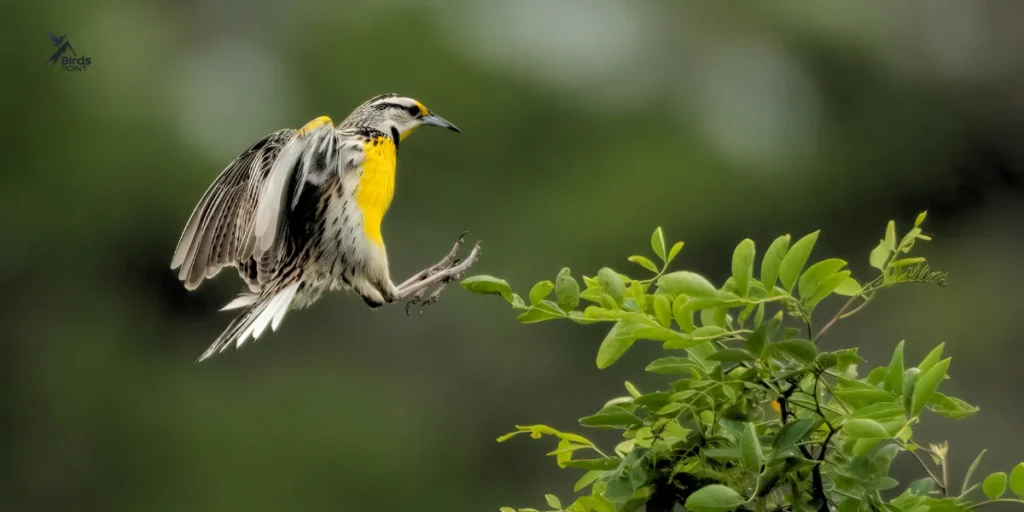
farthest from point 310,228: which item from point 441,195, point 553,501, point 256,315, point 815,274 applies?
point 441,195

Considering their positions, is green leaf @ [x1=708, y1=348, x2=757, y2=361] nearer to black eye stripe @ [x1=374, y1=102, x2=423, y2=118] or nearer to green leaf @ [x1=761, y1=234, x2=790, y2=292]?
green leaf @ [x1=761, y1=234, x2=790, y2=292]

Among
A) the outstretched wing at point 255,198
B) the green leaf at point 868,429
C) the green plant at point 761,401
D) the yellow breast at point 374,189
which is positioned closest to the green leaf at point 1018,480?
the green plant at point 761,401

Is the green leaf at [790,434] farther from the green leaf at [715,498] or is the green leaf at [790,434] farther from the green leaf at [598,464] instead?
the green leaf at [598,464]

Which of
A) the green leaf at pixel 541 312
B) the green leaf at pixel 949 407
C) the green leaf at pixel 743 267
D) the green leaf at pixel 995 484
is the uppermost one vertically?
the green leaf at pixel 743 267

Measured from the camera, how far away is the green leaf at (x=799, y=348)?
29.9 inches

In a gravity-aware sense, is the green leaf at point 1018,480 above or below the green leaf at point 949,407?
below

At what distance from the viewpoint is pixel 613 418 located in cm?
88

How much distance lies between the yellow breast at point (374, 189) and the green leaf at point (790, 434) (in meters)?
1.04

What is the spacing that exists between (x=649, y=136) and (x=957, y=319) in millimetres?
2101

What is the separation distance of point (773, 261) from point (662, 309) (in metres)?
0.08

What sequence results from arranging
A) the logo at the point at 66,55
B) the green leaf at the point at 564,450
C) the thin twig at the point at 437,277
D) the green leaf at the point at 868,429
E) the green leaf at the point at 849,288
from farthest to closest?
the logo at the point at 66,55, the thin twig at the point at 437,277, the green leaf at the point at 564,450, the green leaf at the point at 849,288, the green leaf at the point at 868,429

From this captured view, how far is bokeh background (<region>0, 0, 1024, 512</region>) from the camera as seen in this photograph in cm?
623

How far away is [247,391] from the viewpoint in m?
7.26

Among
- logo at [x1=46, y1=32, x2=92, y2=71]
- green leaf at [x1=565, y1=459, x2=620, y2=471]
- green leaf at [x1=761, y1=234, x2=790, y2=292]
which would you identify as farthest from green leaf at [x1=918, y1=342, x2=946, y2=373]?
logo at [x1=46, y1=32, x2=92, y2=71]
